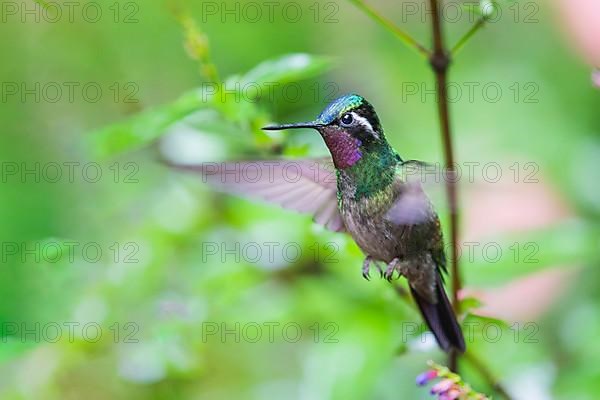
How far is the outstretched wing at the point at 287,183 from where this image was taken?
1.89m

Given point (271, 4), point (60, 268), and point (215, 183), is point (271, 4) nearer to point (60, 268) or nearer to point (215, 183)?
point (60, 268)

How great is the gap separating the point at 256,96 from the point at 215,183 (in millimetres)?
407

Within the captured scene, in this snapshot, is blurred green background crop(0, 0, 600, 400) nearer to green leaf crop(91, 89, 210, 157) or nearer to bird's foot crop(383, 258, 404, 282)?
green leaf crop(91, 89, 210, 157)

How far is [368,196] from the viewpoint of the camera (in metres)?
1.88

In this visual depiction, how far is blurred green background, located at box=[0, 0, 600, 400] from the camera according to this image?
2615mm

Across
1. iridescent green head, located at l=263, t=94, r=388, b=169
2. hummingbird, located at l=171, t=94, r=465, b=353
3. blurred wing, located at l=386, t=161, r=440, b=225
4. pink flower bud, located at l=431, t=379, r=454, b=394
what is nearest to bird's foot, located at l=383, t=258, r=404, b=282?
Answer: hummingbird, located at l=171, t=94, r=465, b=353

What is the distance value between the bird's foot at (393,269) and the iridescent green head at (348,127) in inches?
9.5

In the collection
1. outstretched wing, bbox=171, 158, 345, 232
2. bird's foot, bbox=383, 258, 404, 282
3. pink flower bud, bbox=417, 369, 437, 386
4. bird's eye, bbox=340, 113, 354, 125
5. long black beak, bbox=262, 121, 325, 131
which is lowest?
pink flower bud, bbox=417, 369, 437, 386

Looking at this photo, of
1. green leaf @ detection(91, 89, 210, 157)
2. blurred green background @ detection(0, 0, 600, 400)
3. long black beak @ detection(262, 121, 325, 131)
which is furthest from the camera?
blurred green background @ detection(0, 0, 600, 400)

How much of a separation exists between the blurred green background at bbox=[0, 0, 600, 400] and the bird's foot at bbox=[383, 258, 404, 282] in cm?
20

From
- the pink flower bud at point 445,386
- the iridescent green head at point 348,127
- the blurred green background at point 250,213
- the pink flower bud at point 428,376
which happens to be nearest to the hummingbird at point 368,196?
the iridescent green head at point 348,127

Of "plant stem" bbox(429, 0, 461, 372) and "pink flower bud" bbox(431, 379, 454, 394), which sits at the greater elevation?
"plant stem" bbox(429, 0, 461, 372)

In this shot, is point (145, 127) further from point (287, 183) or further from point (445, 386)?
point (445, 386)

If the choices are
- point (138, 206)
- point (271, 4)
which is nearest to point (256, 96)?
point (138, 206)
